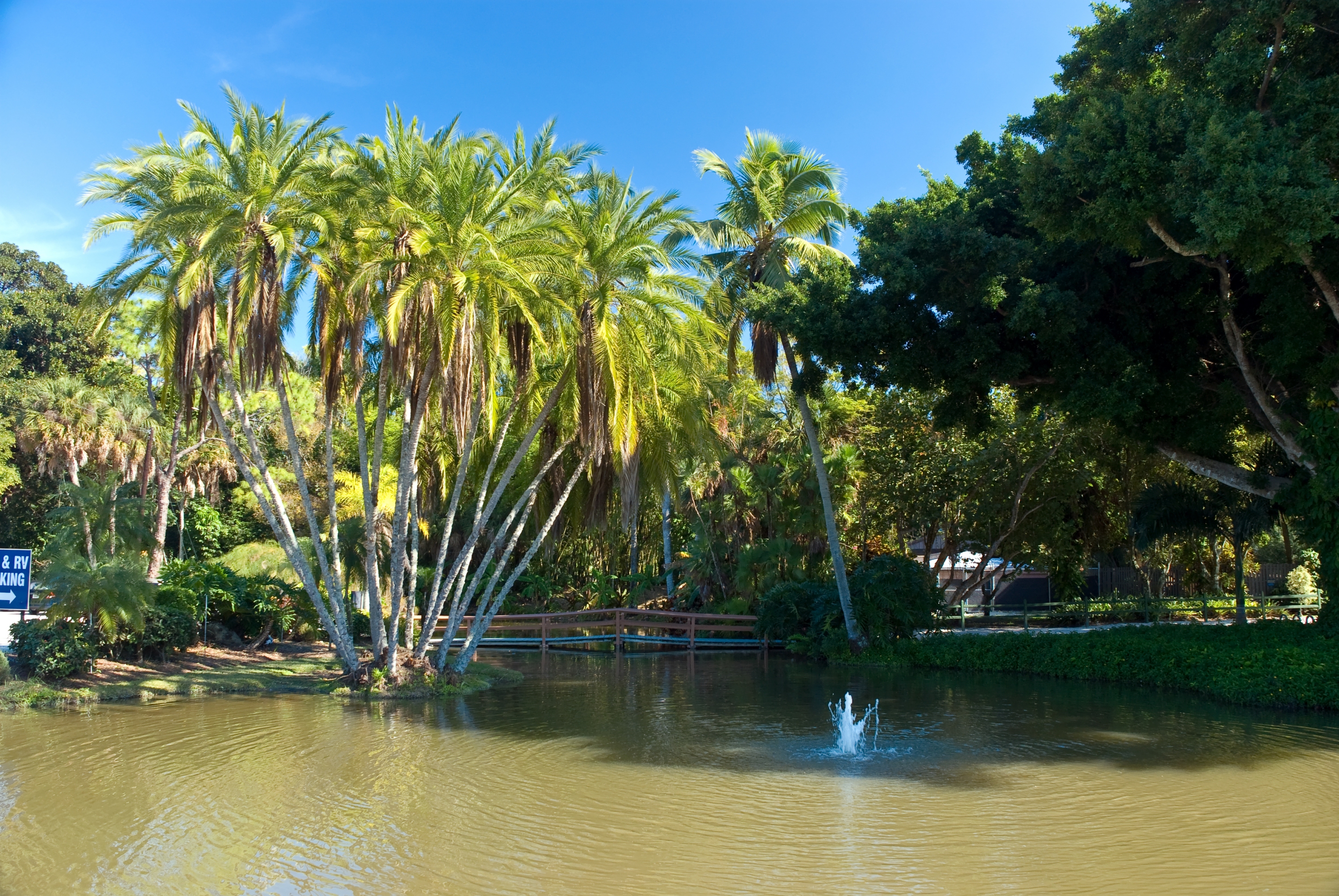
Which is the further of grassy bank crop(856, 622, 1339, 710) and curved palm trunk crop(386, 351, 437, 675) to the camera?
curved palm trunk crop(386, 351, 437, 675)

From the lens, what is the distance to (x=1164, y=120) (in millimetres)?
14430

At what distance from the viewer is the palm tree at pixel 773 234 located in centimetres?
2338

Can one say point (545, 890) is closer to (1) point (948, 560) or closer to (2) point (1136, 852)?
(2) point (1136, 852)

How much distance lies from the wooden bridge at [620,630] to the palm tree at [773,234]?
14.3 ft

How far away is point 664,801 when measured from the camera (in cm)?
941

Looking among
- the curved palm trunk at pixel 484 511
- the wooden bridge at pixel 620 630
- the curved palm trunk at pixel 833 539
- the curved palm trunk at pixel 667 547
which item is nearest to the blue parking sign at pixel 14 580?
the curved palm trunk at pixel 484 511

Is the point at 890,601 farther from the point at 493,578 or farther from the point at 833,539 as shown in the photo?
the point at 493,578

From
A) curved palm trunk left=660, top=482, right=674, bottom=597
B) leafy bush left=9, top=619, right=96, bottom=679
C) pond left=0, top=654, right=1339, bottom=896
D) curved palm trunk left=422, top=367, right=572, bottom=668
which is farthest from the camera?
curved palm trunk left=660, top=482, right=674, bottom=597

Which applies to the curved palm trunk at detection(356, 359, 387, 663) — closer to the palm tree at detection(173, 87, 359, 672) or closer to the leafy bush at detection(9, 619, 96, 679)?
the palm tree at detection(173, 87, 359, 672)

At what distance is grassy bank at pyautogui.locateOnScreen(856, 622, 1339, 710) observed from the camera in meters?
15.2

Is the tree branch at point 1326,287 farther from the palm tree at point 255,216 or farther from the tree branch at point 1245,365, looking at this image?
the palm tree at point 255,216

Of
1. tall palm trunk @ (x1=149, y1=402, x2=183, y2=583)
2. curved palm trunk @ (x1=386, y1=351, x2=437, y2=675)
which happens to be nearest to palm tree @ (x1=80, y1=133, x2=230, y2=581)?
curved palm trunk @ (x1=386, y1=351, x2=437, y2=675)

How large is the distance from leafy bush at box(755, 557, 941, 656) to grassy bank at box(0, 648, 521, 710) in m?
8.22

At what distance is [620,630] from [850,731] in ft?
52.1
